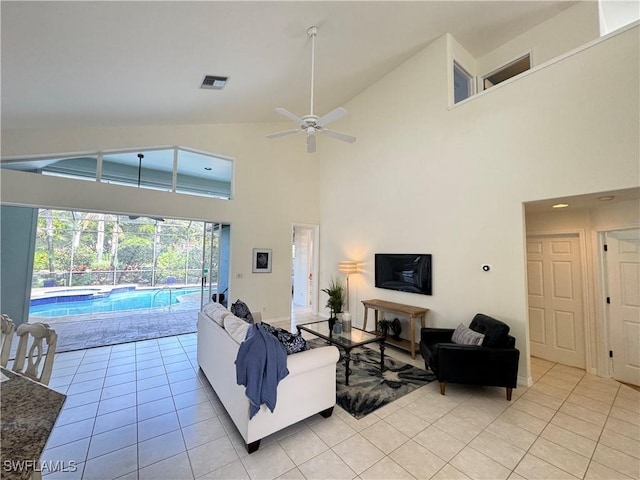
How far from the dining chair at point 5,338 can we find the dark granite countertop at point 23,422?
2.16ft

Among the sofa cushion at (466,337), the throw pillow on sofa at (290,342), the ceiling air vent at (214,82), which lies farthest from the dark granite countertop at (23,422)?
the ceiling air vent at (214,82)

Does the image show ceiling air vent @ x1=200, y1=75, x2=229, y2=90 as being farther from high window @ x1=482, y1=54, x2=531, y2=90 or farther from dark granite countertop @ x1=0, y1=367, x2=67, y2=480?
high window @ x1=482, y1=54, x2=531, y2=90

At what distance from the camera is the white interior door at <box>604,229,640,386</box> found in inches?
127

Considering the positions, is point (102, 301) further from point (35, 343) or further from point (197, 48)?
point (197, 48)

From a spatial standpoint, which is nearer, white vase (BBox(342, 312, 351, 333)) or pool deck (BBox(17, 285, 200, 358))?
white vase (BBox(342, 312, 351, 333))

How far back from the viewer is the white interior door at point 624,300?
323 centimetres

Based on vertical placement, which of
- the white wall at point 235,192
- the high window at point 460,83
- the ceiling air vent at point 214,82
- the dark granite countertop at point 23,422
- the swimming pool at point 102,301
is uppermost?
the high window at point 460,83

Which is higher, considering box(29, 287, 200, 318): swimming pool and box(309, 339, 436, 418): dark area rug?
Result: box(29, 287, 200, 318): swimming pool

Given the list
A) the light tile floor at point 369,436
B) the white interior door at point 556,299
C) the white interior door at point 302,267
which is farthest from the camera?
the white interior door at point 302,267

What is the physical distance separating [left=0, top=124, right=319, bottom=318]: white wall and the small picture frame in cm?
12

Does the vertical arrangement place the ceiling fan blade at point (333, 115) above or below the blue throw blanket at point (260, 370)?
above

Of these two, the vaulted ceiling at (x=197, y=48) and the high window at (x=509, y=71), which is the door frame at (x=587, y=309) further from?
the vaulted ceiling at (x=197, y=48)

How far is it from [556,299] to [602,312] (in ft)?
1.61

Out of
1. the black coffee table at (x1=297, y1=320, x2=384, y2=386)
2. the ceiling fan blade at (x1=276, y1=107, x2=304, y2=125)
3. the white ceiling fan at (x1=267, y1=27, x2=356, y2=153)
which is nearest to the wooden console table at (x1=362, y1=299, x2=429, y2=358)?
the black coffee table at (x1=297, y1=320, x2=384, y2=386)
